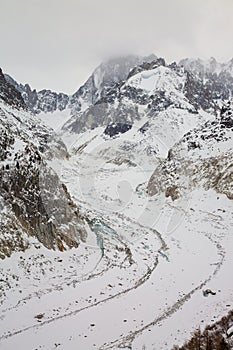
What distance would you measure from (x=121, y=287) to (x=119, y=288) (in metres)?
0.29

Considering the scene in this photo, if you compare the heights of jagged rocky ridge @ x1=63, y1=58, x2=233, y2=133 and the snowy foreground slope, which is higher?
jagged rocky ridge @ x1=63, y1=58, x2=233, y2=133

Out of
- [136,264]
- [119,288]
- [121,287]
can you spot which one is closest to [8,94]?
[136,264]

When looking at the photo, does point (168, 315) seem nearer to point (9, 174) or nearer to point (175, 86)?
point (9, 174)

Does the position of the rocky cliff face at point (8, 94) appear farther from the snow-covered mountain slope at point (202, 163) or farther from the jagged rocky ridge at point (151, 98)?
the jagged rocky ridge at point (151, 98)

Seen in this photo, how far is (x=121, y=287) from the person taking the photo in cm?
2803

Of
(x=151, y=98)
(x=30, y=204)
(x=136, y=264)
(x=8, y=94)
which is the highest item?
(x=151, y=98)

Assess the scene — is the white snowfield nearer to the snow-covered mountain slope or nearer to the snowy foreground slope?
the snowy foreground slope

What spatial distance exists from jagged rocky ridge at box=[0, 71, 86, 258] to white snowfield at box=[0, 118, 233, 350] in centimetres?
134

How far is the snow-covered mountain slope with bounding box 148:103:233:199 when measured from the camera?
64062mm

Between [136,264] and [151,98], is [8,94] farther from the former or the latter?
[136,264]

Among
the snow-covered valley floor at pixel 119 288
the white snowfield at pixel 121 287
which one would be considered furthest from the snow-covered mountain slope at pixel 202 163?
the snow-covered valley floor at pixel 119 288

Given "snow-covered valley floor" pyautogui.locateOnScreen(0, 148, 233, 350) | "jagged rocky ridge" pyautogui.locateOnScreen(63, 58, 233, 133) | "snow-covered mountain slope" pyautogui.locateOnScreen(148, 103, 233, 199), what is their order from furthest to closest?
"jagged rocky ridge" pyautogui.locateOnScreen(63, 58, 233, 133) < "snow-covered mountain slope" pyautogui.locateOnScreen(148, 103, 233, 199) < "snow-covered valley floor" pyautogui.locateOnScreen(0, 148, 233, 350)

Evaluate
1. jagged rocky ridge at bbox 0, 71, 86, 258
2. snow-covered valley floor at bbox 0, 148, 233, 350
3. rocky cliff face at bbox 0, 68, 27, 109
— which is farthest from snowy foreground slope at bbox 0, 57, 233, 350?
rocky cliff face at bbox 0, 68, 27, 109

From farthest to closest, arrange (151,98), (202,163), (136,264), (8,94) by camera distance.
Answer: (151,98) → (8,94) → (202,163) → (136,264)
